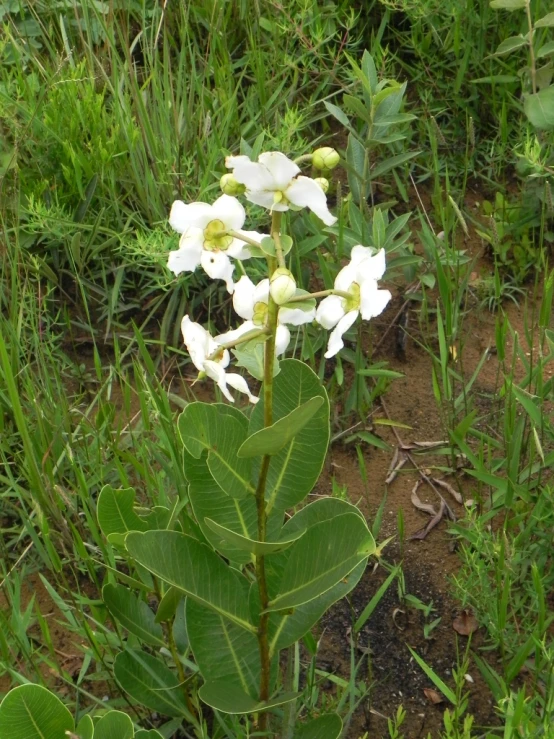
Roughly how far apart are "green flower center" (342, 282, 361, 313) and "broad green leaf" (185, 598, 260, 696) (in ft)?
1.71

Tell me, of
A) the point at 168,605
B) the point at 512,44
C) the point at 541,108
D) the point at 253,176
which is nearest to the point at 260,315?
the point at 253,176

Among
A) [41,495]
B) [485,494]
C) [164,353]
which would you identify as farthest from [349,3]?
[41,495]

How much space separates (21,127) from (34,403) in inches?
32.7

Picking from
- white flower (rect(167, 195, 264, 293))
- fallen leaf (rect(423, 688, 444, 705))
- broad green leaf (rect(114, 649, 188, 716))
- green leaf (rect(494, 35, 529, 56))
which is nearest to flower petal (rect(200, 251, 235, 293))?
white flower (rect(167, 195, 264, 293))

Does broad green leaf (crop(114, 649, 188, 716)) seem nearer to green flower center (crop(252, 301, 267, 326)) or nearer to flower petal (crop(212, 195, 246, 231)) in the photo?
green flower center (crop(252, 301, 267, 326))

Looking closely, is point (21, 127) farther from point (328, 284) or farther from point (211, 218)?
point (211, 218)

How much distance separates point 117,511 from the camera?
1.49 meters

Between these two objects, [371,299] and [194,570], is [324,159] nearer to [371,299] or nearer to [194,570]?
[371,299]

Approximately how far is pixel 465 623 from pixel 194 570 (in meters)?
0.71

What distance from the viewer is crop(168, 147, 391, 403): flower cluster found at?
113 cm

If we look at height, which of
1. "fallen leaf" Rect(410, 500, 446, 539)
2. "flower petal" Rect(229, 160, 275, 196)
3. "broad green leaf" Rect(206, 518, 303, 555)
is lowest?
"fallen leaf" Rect(410, 500, 446, 539)

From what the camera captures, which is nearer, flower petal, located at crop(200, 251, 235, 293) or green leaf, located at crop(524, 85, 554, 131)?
flower petal, located at crop(200, 251, 235, 293)

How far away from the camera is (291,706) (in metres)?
1.49

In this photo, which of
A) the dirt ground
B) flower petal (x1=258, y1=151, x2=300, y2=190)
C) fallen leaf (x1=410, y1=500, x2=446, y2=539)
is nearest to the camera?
flower petal (x1=258, y1=151, x2=300, y2=190)
